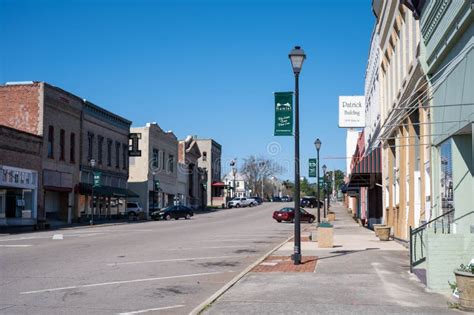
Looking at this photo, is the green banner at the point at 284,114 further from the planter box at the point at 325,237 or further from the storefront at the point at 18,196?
the storefront at the point at 18,196

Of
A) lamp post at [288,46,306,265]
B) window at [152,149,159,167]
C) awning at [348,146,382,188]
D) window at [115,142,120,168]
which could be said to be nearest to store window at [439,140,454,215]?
lamp post at [288,46,306,265]

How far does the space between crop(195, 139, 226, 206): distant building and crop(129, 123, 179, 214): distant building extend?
1146 inches

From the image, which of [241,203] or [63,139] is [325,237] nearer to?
[63,139]

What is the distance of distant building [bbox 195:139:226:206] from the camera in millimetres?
111062

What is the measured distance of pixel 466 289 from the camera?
949cm

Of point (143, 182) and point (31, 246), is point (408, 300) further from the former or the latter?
point (143, 182)

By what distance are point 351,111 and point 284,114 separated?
25952 mm

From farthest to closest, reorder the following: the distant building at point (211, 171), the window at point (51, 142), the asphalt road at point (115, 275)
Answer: the distant building at point (211, 171) → the window at point (51, 142) → the asphalt road at point (115, 275)

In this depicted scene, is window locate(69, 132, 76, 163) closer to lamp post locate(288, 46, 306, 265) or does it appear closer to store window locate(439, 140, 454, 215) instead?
lamp post locate(288, 46, 306, 265)

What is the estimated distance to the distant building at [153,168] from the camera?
69.9 m

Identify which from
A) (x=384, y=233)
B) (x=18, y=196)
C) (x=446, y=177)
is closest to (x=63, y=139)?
(x=18, y=196)

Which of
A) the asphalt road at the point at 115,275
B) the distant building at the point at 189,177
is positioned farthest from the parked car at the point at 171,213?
the asphalt road at the point at 115,275

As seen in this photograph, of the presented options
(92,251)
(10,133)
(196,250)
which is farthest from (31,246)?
(10,133)

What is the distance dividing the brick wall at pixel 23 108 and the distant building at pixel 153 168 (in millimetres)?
22647
